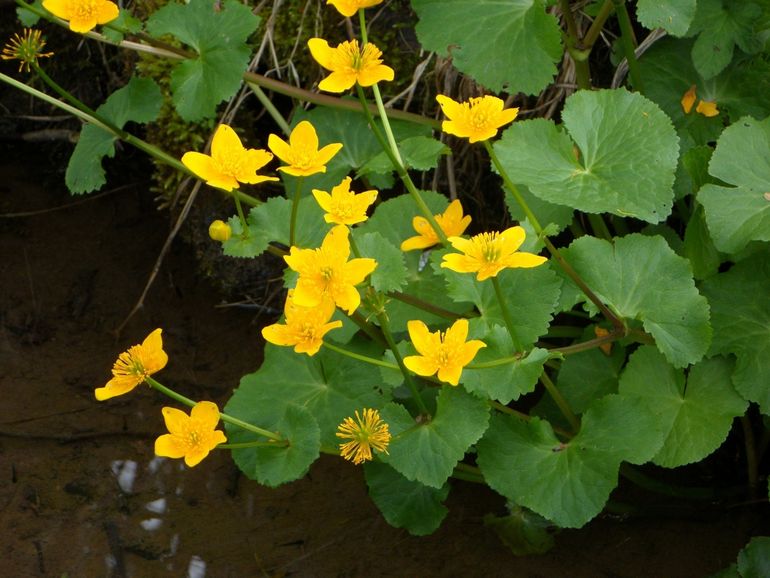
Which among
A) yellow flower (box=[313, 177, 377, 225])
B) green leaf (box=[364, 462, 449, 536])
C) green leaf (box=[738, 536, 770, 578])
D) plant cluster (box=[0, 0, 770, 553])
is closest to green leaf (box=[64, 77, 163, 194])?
plant cluster (box=[0, 0, 770, 553])

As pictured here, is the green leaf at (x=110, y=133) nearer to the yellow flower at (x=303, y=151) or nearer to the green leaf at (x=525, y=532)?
the yellow flower at (x=303, y=151)

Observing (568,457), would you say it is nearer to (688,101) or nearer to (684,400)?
(684,400)

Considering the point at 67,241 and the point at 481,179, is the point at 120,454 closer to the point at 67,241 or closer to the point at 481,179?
the point at 67,241

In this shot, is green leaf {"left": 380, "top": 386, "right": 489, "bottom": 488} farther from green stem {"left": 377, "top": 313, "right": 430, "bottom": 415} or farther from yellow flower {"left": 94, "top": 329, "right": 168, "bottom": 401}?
yellow flower {"left": 94, "top": 329, "right": 168, "bottom": 401}

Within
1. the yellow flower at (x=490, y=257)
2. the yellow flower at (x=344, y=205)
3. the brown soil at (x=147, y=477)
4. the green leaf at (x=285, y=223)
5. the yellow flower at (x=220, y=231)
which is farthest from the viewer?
the brown soil at (x=147, y=477)


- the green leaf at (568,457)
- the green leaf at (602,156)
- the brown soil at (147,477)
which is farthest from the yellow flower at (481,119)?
the brown soil at (147,477)

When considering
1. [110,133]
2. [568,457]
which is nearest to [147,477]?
[110,133]
